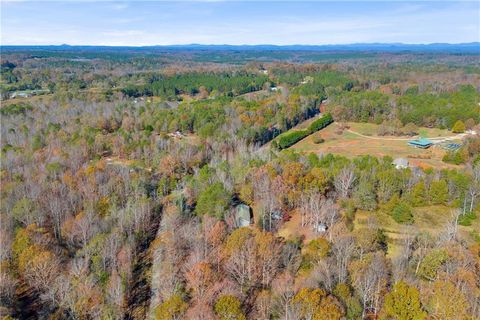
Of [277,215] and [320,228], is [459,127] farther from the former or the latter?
[277,215]

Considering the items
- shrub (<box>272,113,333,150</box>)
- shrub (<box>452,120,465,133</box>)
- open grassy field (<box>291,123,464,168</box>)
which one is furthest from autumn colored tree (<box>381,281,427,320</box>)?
shrub (<box>452,120,465,133</box>)

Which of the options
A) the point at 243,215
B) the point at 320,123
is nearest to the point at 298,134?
the point at 320,123

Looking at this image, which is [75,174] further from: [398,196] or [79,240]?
[398,196]

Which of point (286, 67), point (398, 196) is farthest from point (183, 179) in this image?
point (286, 67)

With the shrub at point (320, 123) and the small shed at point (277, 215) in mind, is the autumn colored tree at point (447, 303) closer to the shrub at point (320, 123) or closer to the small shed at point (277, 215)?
the small shed at point (277, 215)

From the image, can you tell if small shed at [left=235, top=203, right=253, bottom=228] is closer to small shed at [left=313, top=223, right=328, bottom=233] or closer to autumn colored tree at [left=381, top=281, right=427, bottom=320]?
small shed at [left=313, top=223, right=328, bottom=233]

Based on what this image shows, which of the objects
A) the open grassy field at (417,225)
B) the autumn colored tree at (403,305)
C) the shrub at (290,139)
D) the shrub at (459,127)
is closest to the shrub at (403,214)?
the open grassy field at (417,225)

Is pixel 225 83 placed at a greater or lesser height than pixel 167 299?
greater
